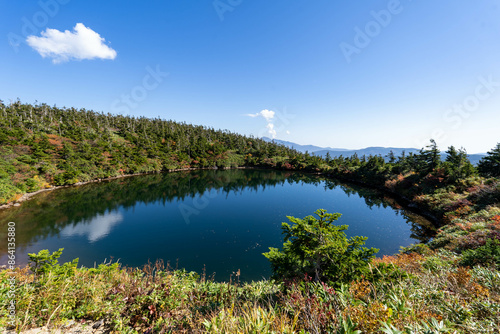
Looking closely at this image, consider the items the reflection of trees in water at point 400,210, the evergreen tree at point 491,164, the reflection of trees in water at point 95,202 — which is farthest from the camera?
the evergreen tree at point 491,164

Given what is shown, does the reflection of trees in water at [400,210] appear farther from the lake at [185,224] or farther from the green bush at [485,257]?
the green bush at [485,257]

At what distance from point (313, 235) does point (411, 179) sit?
42621 mm

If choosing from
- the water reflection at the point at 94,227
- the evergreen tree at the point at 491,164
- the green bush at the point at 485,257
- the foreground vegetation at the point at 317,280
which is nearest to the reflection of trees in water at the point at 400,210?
the foreground vegetation at the point at 317,280

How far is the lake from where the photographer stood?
15086mm

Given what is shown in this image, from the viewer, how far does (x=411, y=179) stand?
1427 inches

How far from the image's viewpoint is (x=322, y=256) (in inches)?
220

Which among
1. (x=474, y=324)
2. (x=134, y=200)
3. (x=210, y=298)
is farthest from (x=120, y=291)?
(x=134, y=200)

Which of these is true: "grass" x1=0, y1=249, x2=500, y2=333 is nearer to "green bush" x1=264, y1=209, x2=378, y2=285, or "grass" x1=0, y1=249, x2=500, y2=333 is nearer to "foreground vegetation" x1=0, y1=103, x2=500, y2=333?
"foreground vegetation" x1=0, y1=103, x2=500, y2=333

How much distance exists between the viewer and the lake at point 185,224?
49.5 feet

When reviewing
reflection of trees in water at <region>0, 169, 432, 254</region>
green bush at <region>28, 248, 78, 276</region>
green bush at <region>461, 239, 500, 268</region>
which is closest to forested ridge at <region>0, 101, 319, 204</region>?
reflection of trees in water at <region>0, 169, 432, 254</region>

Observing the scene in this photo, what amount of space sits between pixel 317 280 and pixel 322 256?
0.72 m

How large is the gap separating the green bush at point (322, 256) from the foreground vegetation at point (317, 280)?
33 millimetres

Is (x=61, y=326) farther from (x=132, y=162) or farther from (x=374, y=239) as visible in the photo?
(x=132, y=162)

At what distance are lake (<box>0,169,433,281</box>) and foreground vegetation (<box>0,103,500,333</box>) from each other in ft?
9.62
